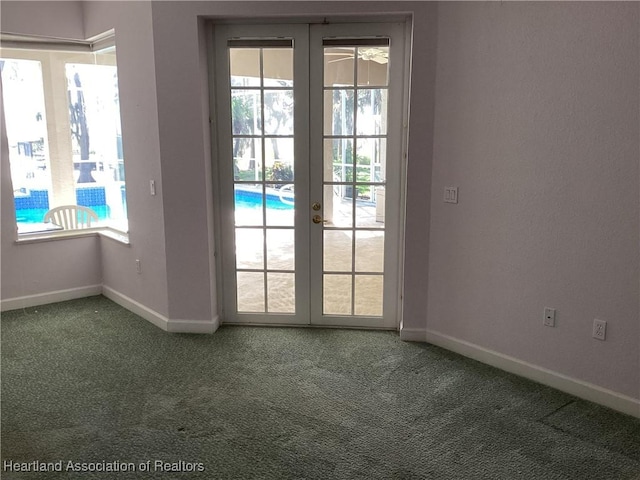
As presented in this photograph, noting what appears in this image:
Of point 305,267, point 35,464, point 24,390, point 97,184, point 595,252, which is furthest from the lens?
point 97,184

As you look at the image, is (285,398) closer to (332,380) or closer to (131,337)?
(332,380)

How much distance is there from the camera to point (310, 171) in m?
3.84

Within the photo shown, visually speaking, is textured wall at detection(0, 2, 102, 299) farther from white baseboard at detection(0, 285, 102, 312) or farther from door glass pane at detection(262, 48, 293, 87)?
door glass pane at detection(262, 48, 293, 87)

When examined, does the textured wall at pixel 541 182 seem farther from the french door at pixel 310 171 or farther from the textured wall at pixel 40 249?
the textured wall at pixel 40 249

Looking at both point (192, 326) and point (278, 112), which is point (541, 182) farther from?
point (192, 326)

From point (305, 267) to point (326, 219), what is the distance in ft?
1.31

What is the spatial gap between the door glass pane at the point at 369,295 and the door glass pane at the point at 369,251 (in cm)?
8

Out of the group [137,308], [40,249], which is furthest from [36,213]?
[137,308]

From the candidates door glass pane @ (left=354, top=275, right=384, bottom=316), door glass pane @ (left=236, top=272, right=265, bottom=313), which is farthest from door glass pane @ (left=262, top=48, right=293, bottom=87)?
door glass pane @ (left=354, top=275, right=384, bottom=316)

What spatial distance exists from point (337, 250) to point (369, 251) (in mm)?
238

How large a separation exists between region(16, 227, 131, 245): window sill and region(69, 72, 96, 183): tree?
0.48 m

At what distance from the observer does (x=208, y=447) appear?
2.55 m

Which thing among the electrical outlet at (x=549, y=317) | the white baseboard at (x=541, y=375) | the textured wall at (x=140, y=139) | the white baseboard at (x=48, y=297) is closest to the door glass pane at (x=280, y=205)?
the textured wall at (x=140, y=139)

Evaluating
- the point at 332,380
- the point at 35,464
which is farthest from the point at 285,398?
the point at 35,464
